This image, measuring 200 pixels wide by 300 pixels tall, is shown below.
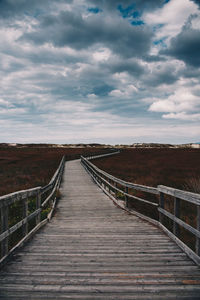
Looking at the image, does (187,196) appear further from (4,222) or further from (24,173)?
(24,173)

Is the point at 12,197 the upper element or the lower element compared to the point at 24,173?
upper

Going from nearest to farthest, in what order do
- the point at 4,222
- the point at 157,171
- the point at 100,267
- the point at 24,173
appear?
the point at 100,267 < the point at 4,222 < the point at 157,171 < the point at 24,173

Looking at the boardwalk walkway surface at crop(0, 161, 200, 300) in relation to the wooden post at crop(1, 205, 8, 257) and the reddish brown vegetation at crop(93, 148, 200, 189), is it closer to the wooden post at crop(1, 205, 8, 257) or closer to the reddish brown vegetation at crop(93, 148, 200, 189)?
the wooden post at crop(1, 205, 8, 257)

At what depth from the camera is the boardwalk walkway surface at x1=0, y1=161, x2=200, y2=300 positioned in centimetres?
318

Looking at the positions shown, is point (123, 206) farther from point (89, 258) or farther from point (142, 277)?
point (142, 277)

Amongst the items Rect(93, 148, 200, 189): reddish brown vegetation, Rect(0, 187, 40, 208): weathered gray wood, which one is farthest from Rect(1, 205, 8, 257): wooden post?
Rect(93, 148, 200, 189): reddish brown vegetation

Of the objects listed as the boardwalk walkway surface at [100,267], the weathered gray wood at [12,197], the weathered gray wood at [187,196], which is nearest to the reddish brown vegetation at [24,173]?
the weathered gray wood at [12,197]

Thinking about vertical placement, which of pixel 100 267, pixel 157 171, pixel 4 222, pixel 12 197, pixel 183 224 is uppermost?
pixel 12 197

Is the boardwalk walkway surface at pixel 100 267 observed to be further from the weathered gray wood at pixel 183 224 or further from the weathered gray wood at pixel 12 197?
the weathered gray wood at pixel 12 197

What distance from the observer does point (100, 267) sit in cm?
393

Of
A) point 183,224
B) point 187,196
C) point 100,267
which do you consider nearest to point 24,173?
point 100,267

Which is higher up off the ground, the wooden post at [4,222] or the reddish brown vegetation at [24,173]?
the wooden post at [4,222]

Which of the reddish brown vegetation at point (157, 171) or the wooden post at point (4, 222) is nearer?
the wooden post at point (4, 222)

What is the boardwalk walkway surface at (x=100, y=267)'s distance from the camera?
318 centimetres
